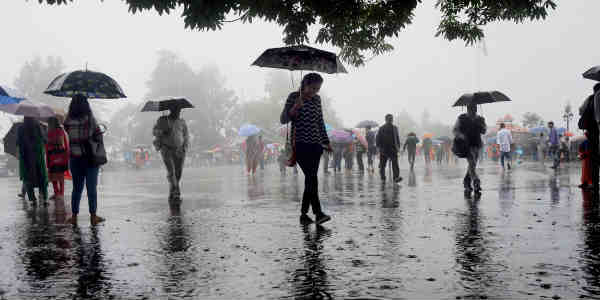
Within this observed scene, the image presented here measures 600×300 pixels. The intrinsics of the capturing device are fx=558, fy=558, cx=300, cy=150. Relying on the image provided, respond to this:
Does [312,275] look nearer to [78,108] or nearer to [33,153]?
[78,108]

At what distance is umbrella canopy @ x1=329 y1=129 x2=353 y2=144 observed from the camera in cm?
2352

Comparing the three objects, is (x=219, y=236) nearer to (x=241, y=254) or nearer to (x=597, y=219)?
(x=241, y=254)

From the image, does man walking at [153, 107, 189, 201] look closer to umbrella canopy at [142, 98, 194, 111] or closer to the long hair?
umbrella canopy at [142, 98, 194, 111]

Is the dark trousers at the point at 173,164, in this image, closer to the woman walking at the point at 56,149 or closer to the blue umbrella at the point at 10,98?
the woman walking at the point at 56,149

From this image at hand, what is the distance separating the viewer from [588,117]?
1005 centimetres

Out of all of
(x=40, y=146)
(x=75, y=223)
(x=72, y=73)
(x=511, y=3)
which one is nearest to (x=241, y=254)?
(x=75, y=223)

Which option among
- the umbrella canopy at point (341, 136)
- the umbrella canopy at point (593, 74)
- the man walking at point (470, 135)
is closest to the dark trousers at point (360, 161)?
the umbrella canopy at point (341, 136)

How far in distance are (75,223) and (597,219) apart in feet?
21.6

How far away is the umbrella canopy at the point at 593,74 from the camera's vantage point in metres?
9.42

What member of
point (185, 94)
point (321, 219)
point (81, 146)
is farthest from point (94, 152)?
point (185, 94)

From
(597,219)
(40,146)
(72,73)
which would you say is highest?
(72,73)

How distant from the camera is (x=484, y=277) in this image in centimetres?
383

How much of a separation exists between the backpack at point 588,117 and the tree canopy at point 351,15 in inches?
91.1

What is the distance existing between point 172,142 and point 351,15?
440cm
